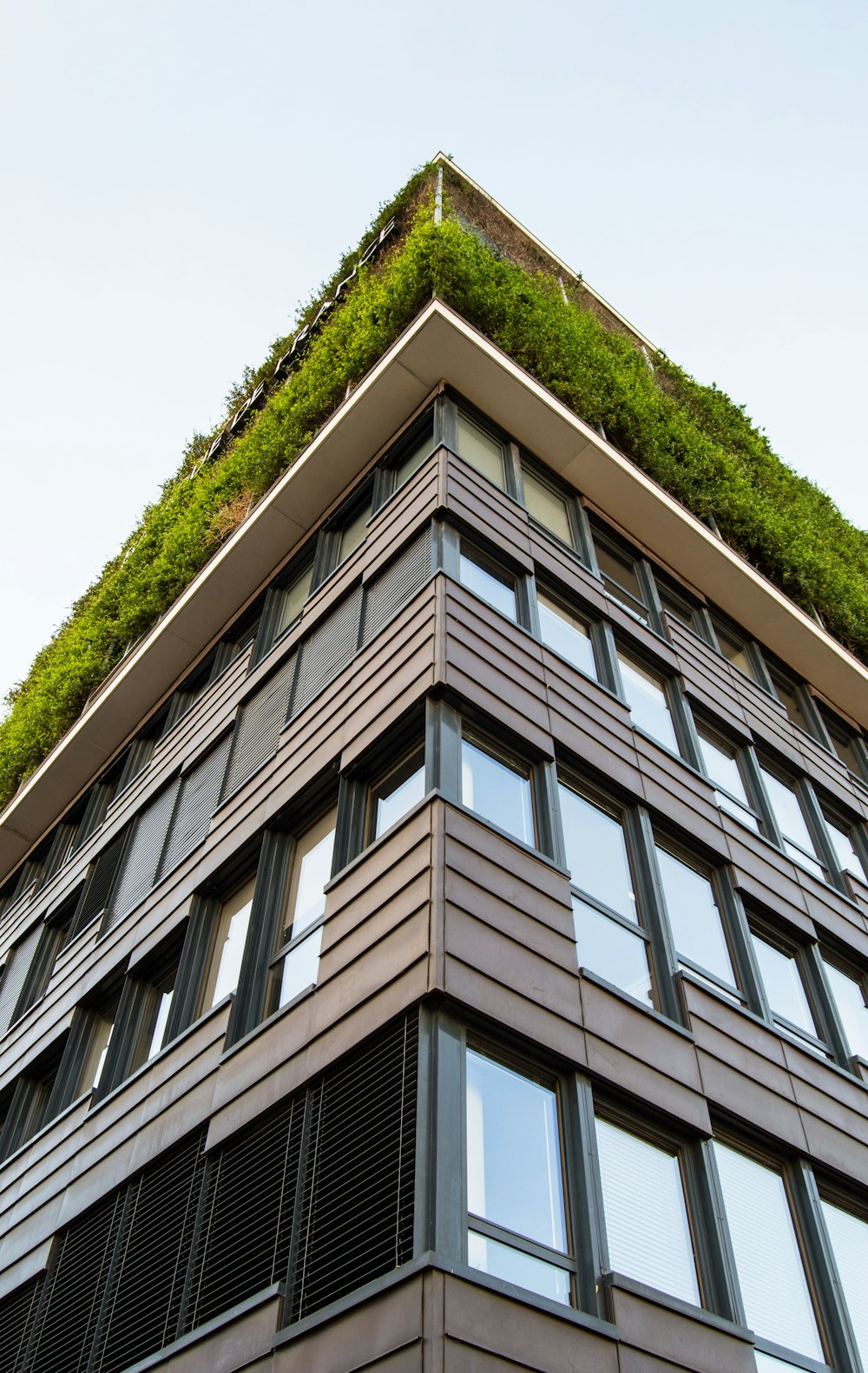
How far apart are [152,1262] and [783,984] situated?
735cm

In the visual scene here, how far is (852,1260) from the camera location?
1083cm

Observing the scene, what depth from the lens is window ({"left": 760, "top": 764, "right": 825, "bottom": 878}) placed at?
1570 cm

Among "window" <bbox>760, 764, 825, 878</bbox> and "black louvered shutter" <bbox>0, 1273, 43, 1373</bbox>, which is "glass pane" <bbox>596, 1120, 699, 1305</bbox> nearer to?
"black louvered shutter" <bbox>0, 1273, 43, 1373</bbox>

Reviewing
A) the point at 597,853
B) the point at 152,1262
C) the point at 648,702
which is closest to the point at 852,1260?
the point at 597,853

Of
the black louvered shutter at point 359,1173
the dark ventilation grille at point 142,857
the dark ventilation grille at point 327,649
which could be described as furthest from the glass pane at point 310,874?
the dark ventilation grille at point 142,857

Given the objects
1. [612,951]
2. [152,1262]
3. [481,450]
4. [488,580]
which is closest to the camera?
[152,1262]

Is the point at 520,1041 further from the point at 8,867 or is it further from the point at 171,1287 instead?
the point at 8,867

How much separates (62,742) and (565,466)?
9962 millimetres

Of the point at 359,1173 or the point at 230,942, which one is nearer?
the point at 359,1173

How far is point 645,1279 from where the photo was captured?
852 cm

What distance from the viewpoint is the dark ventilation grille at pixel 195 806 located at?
15.1 m

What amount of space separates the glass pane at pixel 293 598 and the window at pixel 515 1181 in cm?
928

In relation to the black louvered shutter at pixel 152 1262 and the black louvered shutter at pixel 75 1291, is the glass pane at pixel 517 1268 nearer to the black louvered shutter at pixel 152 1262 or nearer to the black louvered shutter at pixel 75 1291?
the black louvered shutter at pixel 152 1262

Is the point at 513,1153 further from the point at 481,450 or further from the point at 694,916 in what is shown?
the point at 481,450
